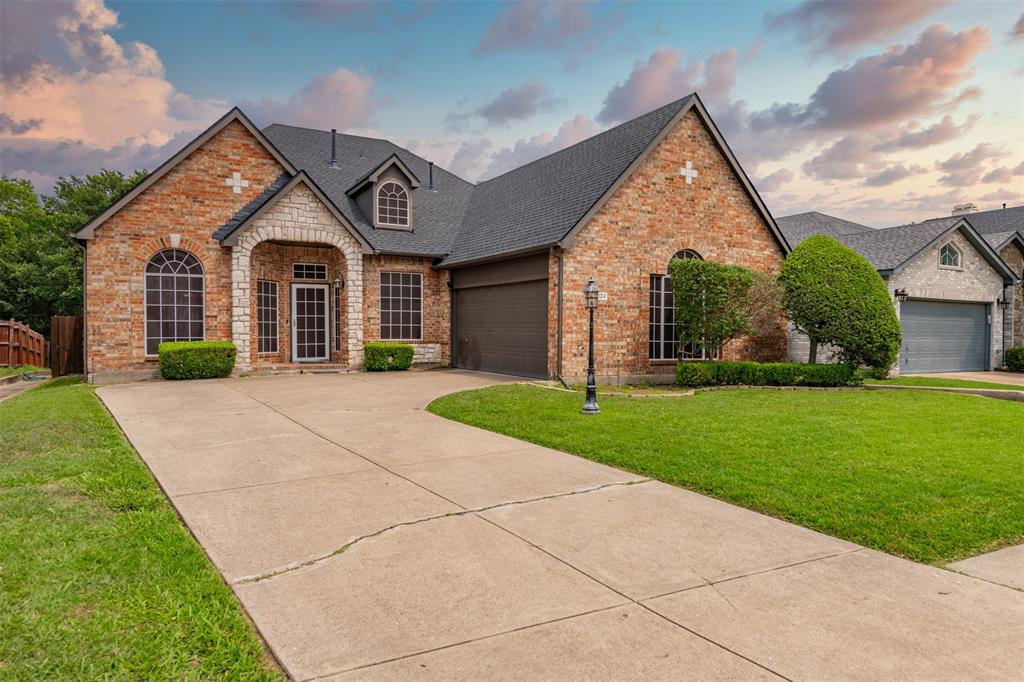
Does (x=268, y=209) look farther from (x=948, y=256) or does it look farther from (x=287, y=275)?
(x=948, y=256)

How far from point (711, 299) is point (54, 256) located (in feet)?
114

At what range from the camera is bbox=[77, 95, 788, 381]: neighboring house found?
1486 centimetres

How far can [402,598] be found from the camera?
3.49 meters

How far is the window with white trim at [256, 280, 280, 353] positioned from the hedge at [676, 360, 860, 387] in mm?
11260

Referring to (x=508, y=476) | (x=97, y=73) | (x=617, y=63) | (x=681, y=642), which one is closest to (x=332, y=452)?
(x=508, y=476)

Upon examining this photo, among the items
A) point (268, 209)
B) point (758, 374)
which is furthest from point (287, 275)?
point (758, 374)

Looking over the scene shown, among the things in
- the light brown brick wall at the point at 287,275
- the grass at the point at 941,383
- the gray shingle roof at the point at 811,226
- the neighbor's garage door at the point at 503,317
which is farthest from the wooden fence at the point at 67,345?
the gray shingle roof at the point at 811,226

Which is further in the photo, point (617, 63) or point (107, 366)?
point (107, 366)

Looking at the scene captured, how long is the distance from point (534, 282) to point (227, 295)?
801 cm

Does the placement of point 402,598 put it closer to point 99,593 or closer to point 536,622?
point 536,622

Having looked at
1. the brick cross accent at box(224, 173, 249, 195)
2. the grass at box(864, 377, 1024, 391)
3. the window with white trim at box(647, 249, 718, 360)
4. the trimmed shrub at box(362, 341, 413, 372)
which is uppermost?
the brick cross accent at box(224, 173, 249, 195)

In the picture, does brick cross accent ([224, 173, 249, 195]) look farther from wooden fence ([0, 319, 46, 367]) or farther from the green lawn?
wooden fence ([0, 319, 46, 367])

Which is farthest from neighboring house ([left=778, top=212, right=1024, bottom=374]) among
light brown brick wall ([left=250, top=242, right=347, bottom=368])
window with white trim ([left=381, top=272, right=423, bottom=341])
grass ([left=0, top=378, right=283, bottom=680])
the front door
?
grass ([left=0, top=378, right=283, bottom=680])

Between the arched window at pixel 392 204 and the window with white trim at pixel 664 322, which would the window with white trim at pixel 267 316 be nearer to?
the arched window at pixel 392 204
